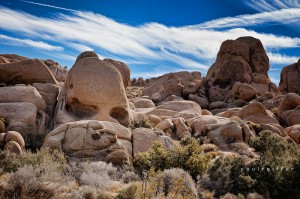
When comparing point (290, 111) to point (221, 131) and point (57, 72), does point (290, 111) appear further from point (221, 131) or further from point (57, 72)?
point (57, 72)

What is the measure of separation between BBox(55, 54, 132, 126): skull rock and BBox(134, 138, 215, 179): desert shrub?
680 cm

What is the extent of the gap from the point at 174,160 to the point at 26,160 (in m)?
6.68

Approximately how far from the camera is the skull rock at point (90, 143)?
15.8 m

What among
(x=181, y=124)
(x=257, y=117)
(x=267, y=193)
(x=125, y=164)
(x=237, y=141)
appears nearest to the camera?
(x=267, y=193)

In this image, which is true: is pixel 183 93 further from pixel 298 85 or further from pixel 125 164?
pixel 125 164

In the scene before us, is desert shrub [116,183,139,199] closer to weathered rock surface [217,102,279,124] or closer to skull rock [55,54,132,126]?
skull rock [55,54,132,126]

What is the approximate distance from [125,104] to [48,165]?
37.7ft

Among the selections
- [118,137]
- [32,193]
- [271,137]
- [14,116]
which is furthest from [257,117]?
[32,193]

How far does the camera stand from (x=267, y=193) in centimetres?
1338

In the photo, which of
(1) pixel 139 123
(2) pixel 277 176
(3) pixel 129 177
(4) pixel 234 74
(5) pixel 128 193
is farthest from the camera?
(4) pixel 234 74

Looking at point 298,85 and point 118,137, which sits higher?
point 298,85

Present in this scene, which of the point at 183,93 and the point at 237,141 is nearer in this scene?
the point at 237,141

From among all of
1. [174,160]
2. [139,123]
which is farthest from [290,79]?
[174,160]

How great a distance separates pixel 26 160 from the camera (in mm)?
13281
